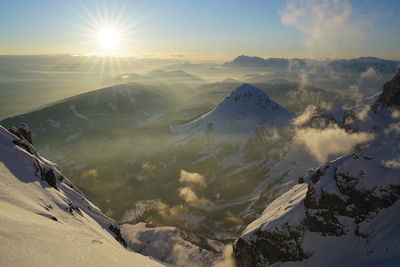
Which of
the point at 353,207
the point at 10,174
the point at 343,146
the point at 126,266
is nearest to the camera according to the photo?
the point at 126,266

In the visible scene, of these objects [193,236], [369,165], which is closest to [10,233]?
[369,165]

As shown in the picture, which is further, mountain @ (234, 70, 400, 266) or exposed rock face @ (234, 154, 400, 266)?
exposed rock face @ (234, 154, 400, 266)

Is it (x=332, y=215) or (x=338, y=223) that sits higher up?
(x=332, y=215)

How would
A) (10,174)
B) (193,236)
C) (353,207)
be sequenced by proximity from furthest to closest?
(193,236)
(353,207)
(10,174)

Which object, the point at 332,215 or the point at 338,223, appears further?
the point at 332,215

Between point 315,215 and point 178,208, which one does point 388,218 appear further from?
point 178,208

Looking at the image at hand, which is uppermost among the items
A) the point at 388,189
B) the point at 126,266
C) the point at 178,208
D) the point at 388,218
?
the point at 126,266

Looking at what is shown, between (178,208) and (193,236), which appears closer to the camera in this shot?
(193,236)
